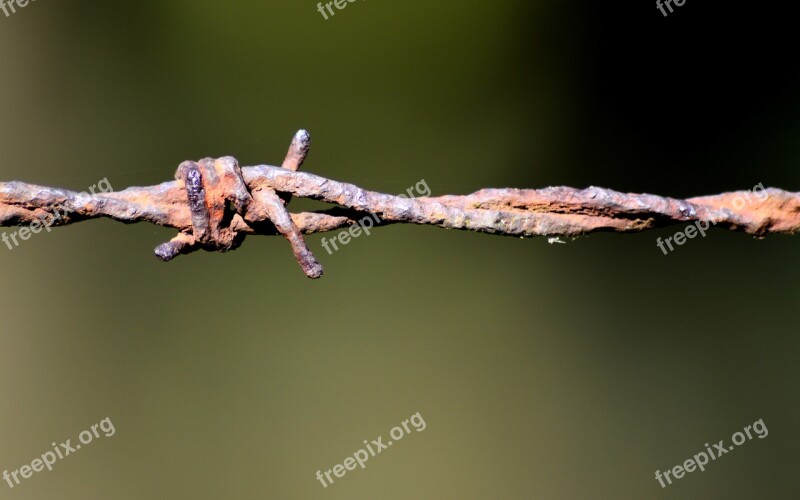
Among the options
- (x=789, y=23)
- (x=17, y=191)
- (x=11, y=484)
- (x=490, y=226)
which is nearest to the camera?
(x=17, y=191)

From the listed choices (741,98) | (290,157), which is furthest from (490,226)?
(741,98)

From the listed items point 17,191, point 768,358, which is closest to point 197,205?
point 17,191

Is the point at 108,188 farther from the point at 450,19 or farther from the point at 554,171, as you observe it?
the point at 554,171

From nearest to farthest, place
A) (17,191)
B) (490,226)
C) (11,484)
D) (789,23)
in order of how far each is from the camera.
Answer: (17,191) < (490,226) < (11,484) < (789,23)

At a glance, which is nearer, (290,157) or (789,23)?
(290,157)

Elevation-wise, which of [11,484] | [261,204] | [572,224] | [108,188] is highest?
[108,188]

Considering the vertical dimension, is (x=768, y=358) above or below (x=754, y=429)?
above

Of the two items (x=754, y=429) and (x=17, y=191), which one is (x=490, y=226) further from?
(x=754, y=429)
